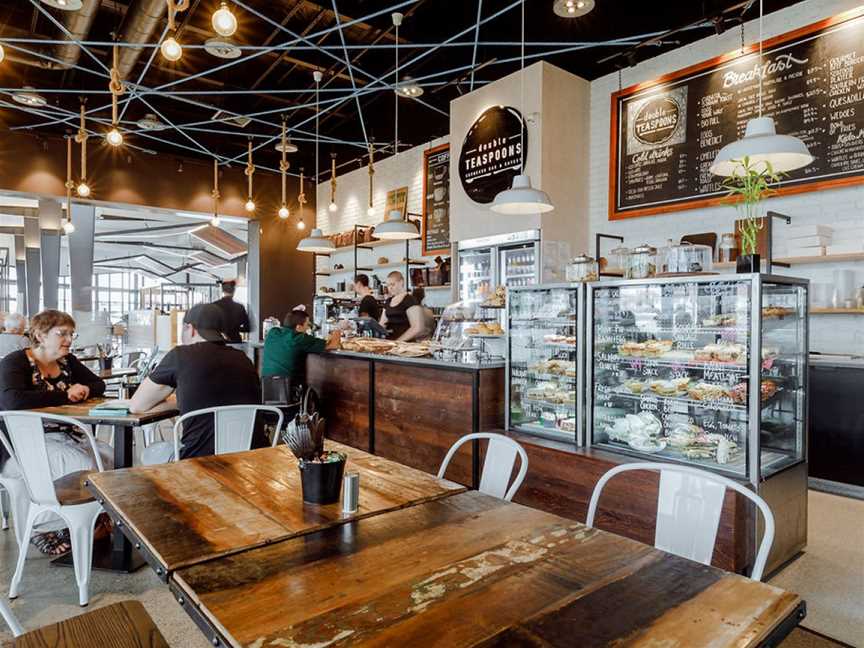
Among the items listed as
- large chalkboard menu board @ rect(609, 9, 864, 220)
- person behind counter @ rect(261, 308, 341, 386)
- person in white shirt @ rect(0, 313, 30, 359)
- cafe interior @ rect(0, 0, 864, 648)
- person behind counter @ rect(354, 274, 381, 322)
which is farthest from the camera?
person behind counter @ rect(354, 274, 381, 322)

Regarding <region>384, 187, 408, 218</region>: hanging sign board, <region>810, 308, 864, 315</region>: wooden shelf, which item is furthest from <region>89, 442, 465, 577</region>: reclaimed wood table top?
<region>384, 187, 408, 218</region>: hanging sign board

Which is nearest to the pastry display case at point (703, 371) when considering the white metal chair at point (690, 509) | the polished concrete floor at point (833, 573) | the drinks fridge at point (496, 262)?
the polished concrete floor at point (833, 573)

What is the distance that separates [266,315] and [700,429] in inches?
309

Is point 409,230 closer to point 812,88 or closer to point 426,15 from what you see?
point 426,15

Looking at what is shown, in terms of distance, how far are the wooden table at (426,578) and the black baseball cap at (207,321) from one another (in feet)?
4.75

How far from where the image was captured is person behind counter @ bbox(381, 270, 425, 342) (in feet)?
20.5

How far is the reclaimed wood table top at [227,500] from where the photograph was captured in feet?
4.98

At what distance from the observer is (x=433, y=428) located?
4.19 metres

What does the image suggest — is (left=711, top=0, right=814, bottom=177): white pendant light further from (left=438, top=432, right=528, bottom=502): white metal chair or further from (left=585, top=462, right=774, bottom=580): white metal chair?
(left=438, top=432, right=528, bottom=502): white metal chair

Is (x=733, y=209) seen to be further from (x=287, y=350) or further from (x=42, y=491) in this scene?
(x=42, y=491)

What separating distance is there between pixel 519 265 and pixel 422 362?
238 cm

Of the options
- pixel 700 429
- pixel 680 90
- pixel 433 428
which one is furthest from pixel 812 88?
pixel 433 428

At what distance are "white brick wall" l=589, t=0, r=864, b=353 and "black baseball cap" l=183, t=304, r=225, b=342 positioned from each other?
4.29m

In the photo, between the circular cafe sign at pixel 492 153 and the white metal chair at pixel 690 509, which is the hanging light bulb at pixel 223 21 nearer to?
the white metal chair at pixel 690 509
